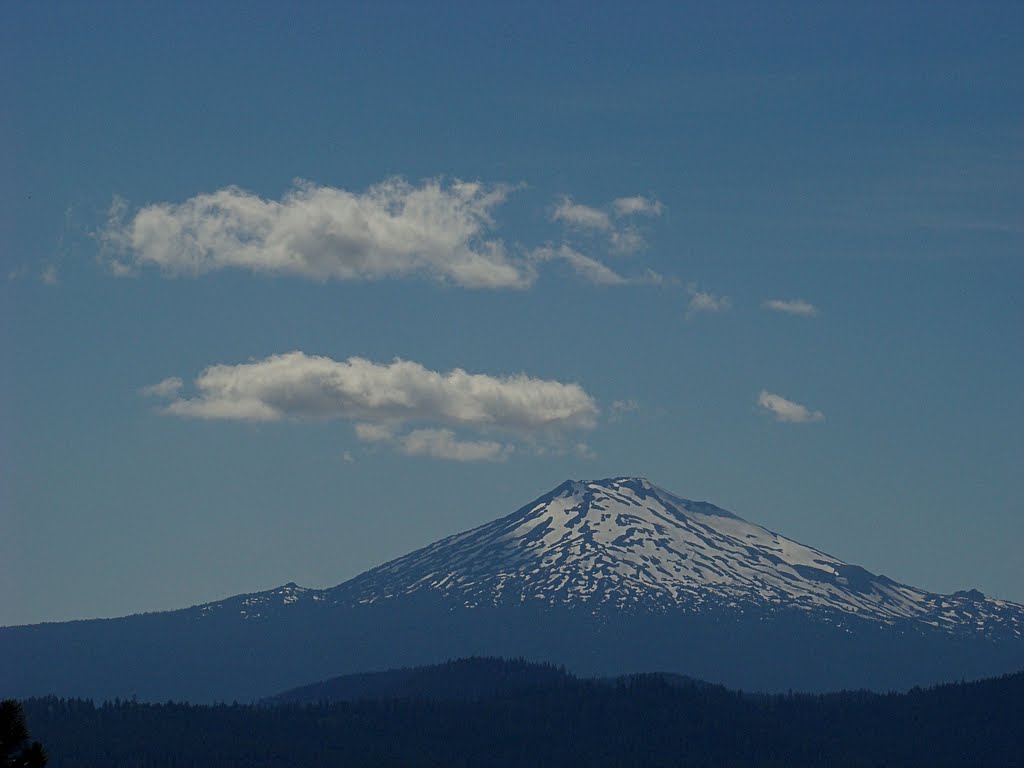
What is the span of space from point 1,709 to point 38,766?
2.12 meters

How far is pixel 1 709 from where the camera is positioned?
51.5 m

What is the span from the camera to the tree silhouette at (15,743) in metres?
51.0

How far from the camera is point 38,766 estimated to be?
5106 cm

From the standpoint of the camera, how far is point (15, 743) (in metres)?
51.2

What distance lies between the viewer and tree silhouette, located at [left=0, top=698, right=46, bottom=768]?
5100 centimetres
